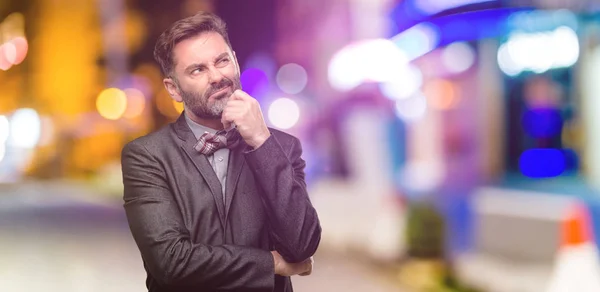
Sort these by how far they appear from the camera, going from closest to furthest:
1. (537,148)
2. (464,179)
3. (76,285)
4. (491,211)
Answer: (76,285) < (491,211) < (464,179) < (537,148)

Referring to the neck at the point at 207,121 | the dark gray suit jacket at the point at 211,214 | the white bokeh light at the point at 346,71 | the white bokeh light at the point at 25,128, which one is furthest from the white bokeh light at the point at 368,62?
→ the dark gray suit jacket at the point at 211,214

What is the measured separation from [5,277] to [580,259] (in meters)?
5.21

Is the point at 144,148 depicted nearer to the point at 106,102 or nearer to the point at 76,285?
the point at 76,285

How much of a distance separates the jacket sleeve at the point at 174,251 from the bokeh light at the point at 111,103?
740 inches


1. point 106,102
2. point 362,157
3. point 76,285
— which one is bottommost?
point 76,285

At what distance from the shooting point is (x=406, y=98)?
1773 cm

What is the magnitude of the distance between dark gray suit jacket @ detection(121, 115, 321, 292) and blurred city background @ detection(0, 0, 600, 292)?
1.94 feet

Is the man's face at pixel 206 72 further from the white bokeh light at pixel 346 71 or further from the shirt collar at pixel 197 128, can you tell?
the white bokeh light at pixel 346 71

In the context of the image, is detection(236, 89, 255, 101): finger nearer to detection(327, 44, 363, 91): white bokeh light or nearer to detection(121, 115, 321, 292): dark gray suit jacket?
detection(121, 115, 321, 292): dark gray suit jacket

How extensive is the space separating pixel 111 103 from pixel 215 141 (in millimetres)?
21653

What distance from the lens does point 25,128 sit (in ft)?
57.2

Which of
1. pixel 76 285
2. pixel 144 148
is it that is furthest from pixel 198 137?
pixel 76 285

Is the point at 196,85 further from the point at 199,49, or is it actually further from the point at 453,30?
the point at 453,30

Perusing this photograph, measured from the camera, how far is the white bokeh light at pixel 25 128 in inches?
584
